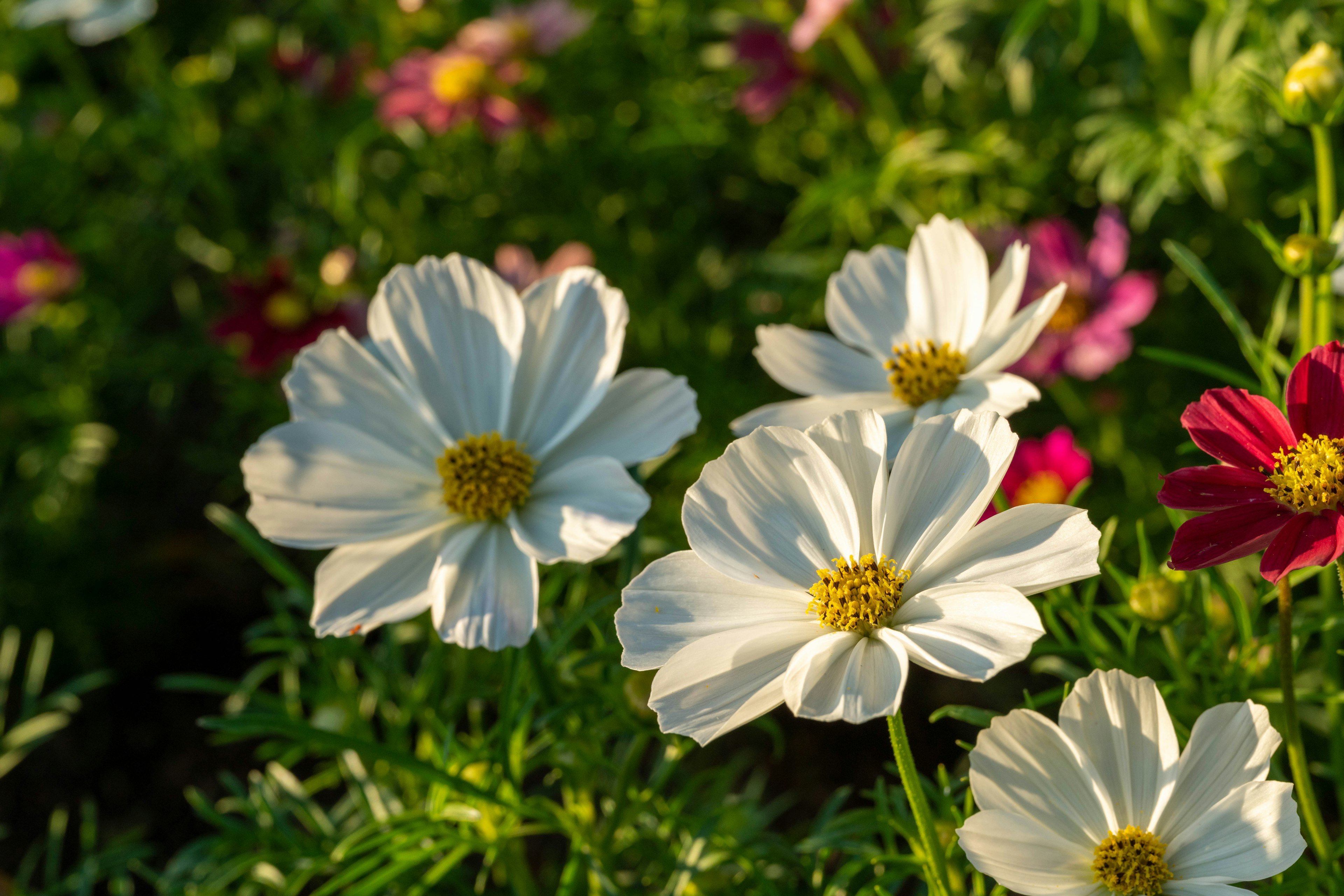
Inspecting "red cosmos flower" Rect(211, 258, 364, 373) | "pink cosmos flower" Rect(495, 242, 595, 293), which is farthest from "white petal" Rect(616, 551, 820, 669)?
"red cosmos flower" Rect(211, 258, 364, 373)

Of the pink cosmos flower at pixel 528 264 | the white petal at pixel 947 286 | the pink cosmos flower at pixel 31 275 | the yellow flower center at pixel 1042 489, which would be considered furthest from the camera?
the pink cosmos flower at pixel 31 275

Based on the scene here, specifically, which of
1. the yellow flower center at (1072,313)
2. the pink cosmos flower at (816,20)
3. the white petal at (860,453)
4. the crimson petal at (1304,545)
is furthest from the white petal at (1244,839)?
the pink cosmos flower at (816,20)

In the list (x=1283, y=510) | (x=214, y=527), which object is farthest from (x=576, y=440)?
(x=214, y=527)

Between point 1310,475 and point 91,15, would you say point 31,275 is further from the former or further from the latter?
point 1310,475

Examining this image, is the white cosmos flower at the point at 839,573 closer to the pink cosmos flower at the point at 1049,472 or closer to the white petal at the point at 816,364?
the white petal at the point at 816,364

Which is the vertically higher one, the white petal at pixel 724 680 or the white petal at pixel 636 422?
the white petal at pixel 636 422

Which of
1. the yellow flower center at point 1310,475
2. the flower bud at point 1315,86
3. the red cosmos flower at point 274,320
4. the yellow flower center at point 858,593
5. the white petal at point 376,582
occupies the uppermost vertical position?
the flower bud at point 1315,86

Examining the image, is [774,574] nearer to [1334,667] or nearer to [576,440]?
[576,440]
